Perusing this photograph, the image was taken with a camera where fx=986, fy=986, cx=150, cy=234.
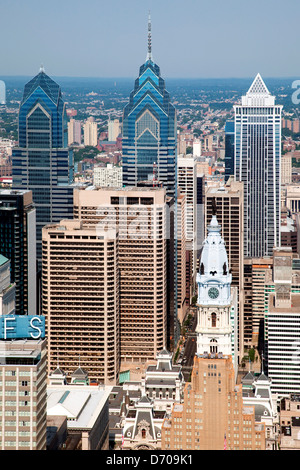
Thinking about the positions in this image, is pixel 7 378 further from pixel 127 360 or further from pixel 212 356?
pixel 127 360

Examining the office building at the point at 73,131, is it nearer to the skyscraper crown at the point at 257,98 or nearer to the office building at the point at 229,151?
the skyscraper crown at the point at 257,98

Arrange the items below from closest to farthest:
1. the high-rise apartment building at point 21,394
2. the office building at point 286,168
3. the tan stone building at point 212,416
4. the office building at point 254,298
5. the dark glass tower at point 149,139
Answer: the high-rise apartment building at point 21,394 < the tan stone building at point 212,416 < the office building at point 254,298 < the dark glass tower at point 149,139 < the office building at point 286,168

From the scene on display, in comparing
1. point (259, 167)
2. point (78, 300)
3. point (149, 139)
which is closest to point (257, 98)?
point (259, 167)

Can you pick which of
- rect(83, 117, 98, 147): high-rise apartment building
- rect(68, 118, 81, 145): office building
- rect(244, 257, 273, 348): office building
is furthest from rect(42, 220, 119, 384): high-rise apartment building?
rect(68, 118, 81, 145): office building

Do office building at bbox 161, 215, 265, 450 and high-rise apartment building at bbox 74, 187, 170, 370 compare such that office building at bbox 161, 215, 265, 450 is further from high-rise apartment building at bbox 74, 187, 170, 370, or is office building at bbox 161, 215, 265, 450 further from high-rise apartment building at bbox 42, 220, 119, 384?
high-rise apartment building at bbox 74, 187, 170, 370

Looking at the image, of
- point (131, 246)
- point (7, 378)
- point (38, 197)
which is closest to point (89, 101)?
point (131, 246)

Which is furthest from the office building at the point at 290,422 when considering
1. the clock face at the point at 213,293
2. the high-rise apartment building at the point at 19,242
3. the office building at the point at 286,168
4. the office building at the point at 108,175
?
the office building at the point at 286,168
